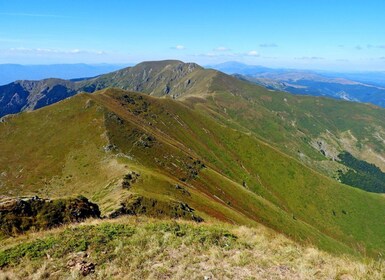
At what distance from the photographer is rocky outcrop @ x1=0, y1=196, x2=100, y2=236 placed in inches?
1025

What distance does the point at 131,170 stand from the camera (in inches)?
3078

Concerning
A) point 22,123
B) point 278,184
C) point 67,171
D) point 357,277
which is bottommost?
point 278,184

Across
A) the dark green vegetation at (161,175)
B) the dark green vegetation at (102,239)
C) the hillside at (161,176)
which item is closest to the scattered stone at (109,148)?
the dark green vegetation at (161,175)

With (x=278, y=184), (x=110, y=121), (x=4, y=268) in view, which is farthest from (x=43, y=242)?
(x=278, y=184)

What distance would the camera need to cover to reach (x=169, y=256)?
1738 cm

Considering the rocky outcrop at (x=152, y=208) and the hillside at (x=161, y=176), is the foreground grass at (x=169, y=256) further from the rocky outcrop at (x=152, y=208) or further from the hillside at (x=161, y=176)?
the rocky outcrop at (x=152, y=208)

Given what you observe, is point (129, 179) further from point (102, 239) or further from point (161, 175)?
point (102, 239)

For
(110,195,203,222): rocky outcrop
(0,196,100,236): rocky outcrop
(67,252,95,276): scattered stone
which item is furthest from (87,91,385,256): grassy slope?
(67,252,95,276): scattered stone

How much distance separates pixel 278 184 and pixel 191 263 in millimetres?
172838

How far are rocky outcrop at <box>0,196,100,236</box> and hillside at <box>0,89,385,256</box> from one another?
60.6ft

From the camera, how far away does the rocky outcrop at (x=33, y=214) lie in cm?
2603

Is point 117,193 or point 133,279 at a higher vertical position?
point 133,279

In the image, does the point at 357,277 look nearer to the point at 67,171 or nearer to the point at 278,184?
the point at 67,171

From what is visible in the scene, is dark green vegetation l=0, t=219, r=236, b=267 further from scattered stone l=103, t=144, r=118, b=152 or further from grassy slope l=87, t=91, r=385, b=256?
grassy slope l=87, t=91, r=385, b=256
